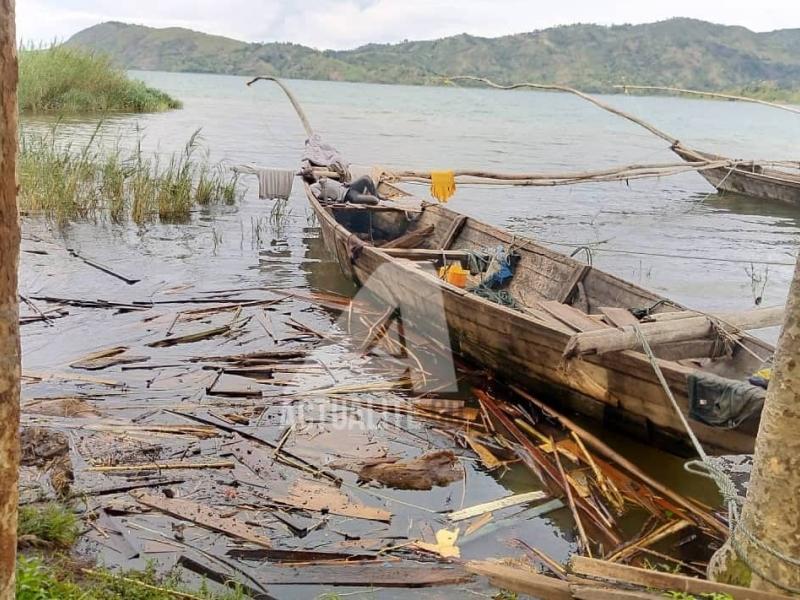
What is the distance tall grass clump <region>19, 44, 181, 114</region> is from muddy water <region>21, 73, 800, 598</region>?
1221mm

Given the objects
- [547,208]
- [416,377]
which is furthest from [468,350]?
[547,208]

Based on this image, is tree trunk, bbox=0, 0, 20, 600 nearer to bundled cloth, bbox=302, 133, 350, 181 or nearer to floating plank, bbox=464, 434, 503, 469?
floating plank, bbox=464, 434, 503, 469

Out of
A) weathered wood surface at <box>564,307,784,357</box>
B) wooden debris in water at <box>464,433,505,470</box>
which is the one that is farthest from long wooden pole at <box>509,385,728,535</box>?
weathered wood surface at <box>564,307,784,357</box>

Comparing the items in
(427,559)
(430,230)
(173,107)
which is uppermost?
(173,107)

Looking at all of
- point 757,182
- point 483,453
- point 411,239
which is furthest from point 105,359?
point 757,182

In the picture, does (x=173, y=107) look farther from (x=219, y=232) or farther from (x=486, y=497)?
(x=486, y=497)

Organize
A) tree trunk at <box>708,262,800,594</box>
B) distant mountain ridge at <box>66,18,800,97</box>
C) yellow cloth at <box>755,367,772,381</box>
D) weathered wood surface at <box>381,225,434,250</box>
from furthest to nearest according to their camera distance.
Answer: distant mountain ridge at <box>66,18,800,97</box>
weathered wood surface at <box>381,225,434,250</box>
yellow cloth at <box>755,367,772,381</box>
tree trunk at <box>708,262,800,594</box>

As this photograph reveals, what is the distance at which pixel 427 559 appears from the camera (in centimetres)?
451

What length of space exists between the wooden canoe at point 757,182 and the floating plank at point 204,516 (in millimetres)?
16090

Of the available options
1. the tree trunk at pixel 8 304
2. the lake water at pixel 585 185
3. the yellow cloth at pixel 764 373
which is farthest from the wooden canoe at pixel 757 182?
the tree trunk at pixel 8 304

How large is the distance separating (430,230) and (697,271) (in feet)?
17.8

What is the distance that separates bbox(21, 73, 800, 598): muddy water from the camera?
576cm

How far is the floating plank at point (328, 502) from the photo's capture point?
4.95m

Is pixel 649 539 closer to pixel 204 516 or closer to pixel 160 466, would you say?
pixel 204 516
